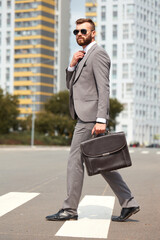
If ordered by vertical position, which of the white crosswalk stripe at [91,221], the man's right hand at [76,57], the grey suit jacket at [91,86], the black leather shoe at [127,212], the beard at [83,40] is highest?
the beard at [83,40]

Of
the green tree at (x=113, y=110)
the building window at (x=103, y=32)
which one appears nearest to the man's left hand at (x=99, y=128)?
the green tree at (x=113, y=110)

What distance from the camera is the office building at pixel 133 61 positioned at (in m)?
119

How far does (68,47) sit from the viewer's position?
129 meters

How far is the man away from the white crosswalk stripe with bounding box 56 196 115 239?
7.2 inches

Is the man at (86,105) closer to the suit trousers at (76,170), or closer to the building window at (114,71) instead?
the suit trousers at (76,170)

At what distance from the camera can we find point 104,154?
5711 mm

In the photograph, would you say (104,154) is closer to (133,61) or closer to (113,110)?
(113,110)

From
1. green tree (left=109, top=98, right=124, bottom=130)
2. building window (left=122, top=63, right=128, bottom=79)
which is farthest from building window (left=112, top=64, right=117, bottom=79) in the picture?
green tree (left=109, top=98, right=124, bottom=130)

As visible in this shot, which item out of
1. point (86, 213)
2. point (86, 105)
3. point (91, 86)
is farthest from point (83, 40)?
point (86, 213)

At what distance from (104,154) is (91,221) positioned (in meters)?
0.83

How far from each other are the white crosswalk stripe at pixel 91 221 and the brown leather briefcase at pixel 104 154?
0.57m

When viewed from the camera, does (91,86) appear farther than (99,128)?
Yes

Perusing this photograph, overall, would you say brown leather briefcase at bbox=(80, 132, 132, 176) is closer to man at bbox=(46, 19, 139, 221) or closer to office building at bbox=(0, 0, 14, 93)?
man at bbox=(46, 19, 139, 221)

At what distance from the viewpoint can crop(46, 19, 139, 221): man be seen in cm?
585
